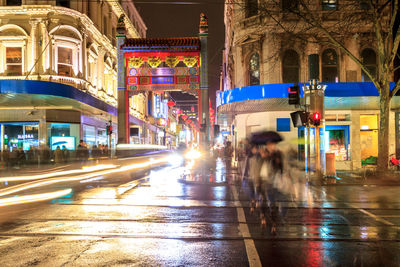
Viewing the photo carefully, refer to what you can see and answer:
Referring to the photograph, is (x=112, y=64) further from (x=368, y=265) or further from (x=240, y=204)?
(x=368, y=265)

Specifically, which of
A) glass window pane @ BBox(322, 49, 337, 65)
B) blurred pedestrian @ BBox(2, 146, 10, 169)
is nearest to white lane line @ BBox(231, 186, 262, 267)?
glass window pane @ BBox(322, 49, 337, 65)

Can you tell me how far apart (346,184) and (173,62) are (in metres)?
26.0

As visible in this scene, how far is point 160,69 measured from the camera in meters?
36.2

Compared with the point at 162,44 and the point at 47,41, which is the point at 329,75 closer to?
the point at 162,44

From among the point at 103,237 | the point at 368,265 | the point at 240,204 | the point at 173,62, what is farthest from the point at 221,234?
the point at 173,62

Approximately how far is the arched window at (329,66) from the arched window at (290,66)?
5.94 ft

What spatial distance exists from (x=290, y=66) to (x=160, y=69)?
1689 centimetres

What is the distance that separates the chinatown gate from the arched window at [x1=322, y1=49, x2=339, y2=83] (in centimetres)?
1520

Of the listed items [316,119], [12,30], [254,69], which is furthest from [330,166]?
[12,30]

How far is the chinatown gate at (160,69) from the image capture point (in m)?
36.1

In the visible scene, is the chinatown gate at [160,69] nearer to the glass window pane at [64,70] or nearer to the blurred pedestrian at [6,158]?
the glass window pane at [64,70]

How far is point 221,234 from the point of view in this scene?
6.43 meters

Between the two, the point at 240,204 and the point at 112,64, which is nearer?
the point at 240,204

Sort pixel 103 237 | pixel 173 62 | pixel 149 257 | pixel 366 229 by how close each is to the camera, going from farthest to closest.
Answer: pixel 173 62
pixel 366 229
pixel 103 237
pixel 149 257
